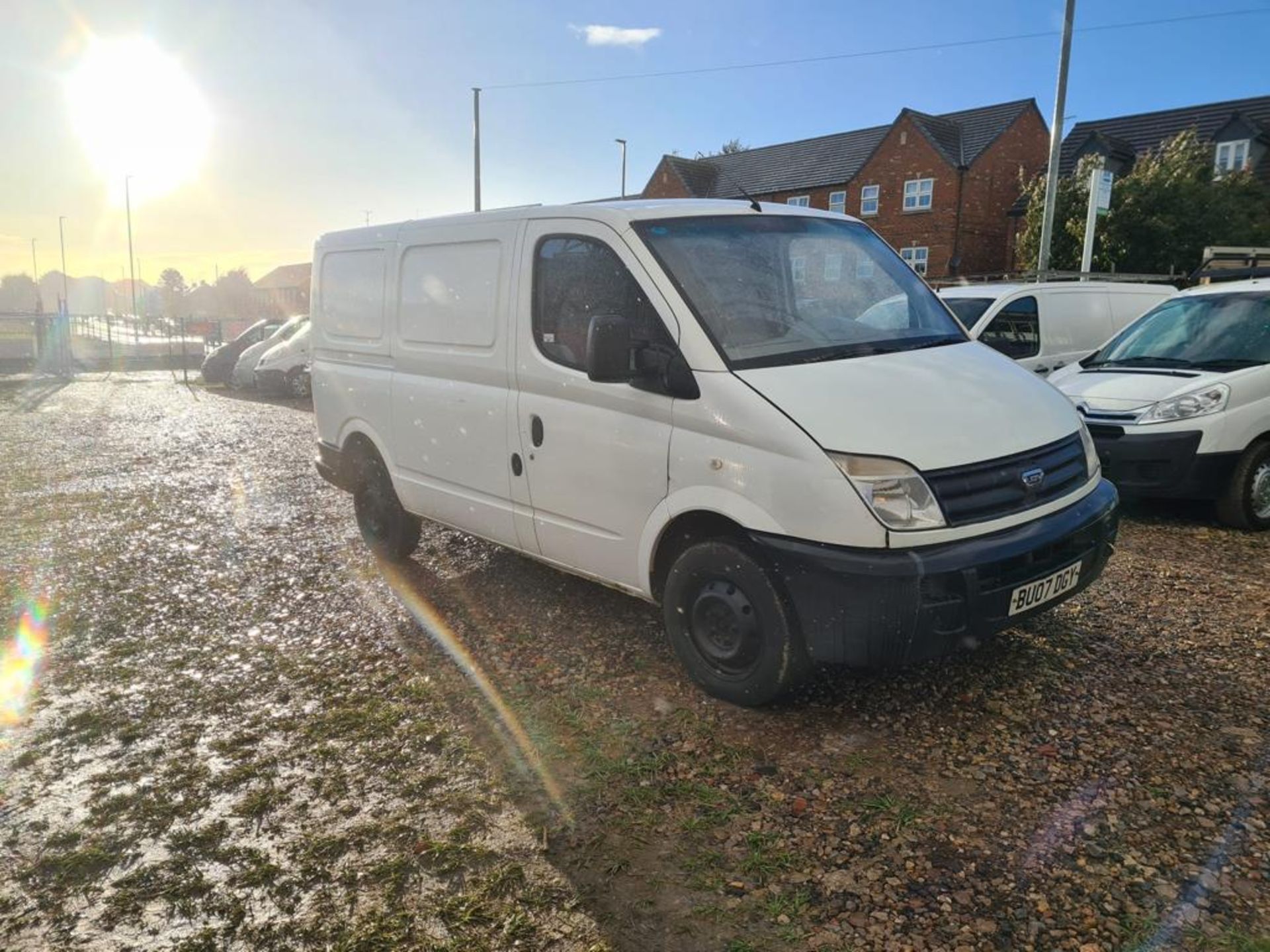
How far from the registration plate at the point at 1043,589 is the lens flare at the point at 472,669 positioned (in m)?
1.90

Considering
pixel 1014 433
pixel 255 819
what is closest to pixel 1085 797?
pixel 1014 433

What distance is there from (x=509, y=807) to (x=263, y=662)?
202 cm

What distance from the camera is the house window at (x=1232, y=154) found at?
1192 inches

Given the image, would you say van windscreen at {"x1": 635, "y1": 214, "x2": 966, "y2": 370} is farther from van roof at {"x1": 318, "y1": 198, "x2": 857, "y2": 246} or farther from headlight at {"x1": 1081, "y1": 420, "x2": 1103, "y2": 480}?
headlight at {"x1": 1081, "y1": 420, "x2": 1103, "y2": 480}

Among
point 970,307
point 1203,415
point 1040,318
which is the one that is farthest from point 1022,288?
point 1203,415

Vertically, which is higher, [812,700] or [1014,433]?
[1014,433]

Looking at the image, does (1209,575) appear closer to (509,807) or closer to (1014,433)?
(1014,433)

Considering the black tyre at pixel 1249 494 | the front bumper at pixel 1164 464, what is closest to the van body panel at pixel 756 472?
the front bumper at pixel 1164 464

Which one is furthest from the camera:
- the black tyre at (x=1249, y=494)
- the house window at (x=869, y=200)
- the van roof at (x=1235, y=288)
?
the house window at (x=869, y=200)

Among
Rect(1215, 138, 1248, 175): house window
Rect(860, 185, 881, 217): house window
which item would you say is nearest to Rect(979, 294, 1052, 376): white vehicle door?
Rect(1215, 138, 1248, 175): house window

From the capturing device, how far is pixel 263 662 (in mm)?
4477

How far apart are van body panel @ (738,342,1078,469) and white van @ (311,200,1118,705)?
0.04ft

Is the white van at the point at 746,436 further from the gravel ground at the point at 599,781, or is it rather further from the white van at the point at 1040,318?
the white van at the point at 1040,318

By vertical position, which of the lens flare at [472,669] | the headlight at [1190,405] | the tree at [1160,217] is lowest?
the lens flare at [472,669]
